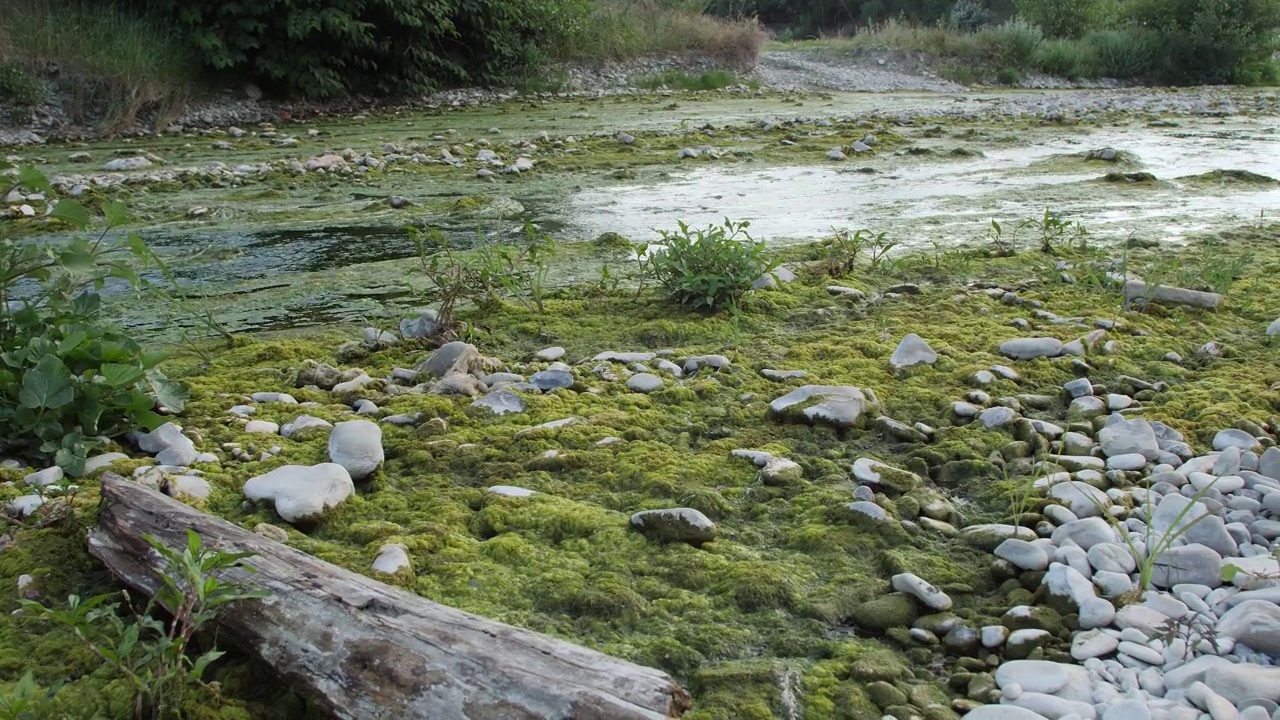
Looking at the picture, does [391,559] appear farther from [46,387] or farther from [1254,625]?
[1254,625]

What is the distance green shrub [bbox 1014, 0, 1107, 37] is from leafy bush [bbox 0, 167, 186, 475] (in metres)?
26.4

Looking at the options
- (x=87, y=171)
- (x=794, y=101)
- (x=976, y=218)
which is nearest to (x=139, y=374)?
(x=976, y=218)

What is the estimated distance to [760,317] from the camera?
3.88 metres

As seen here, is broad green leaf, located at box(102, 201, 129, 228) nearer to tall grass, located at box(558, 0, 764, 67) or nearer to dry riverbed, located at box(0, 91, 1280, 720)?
dry riverbed, located at box(0, 91, 1280, 720)

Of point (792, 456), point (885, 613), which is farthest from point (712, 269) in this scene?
point (885, 613)

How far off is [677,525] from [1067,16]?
27323 mm

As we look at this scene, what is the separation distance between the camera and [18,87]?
1048 centimetres

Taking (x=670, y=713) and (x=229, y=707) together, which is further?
(x=229, y=707)

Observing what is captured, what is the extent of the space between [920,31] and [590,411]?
23.4m

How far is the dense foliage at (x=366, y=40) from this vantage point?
12695mm

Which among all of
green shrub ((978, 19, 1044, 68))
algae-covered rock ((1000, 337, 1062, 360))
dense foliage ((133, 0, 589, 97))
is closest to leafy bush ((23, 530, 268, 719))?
Answer: algae-covered rock ((1000, 337, 1062, 360))

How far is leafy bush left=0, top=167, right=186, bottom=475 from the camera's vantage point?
2.45 m

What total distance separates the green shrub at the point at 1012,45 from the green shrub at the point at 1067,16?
111 inches

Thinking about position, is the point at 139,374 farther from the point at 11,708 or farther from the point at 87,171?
the point at 87,171
